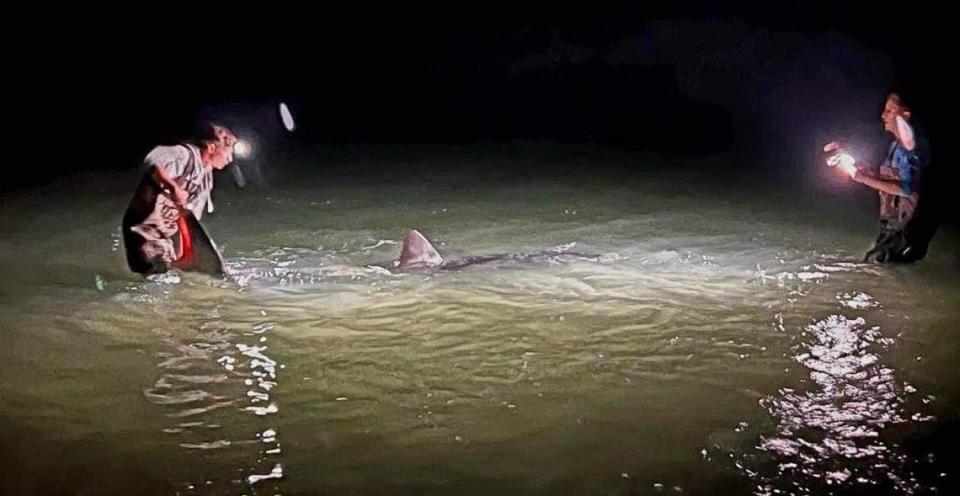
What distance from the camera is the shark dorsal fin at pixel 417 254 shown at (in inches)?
432

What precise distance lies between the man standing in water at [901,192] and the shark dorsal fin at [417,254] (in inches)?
158

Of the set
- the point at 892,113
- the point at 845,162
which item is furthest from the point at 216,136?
the point at 892,113

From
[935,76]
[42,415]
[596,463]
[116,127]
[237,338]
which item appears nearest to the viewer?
[596,463]

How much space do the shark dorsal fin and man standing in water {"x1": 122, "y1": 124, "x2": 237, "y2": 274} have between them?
193cm

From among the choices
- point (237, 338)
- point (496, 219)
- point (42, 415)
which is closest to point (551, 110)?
point (496, 219)

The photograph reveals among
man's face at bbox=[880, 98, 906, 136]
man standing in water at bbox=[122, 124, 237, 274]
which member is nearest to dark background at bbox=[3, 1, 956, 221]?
man's face at bbox=[880, 98, 906, 136]

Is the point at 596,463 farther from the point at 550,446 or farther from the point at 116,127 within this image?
the point at 116,127

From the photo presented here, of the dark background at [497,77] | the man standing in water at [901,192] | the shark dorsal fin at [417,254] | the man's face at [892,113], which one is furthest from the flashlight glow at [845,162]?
the dark background at [497,77]

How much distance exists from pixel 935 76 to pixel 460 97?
33.5ft

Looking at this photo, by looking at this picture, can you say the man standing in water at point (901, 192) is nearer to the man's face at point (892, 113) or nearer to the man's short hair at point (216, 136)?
the man's face at point (892, 113)

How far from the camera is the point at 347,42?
96.0 ft

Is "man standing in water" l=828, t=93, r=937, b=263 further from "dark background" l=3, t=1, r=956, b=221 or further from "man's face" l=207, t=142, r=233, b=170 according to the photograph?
"man's face" l=207, t=142, r=233, b=170

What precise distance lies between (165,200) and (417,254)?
2.39m

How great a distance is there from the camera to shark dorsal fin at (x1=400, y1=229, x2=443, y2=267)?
11.0 m
